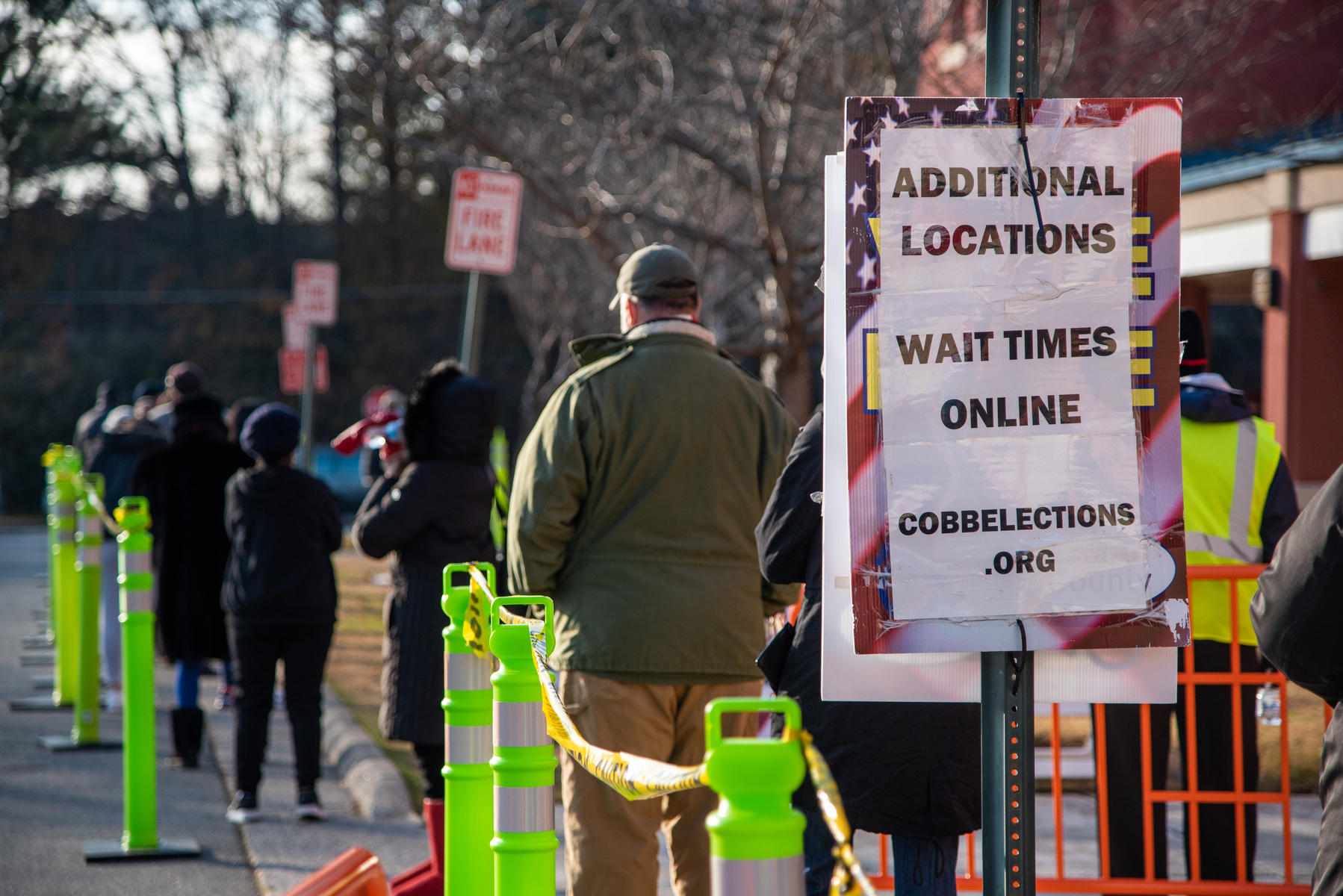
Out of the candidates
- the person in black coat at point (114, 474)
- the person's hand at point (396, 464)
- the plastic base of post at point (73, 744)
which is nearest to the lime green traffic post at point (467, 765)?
the person's hand at point (396, 464)

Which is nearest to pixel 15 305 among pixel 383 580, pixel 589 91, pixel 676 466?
pixel 383 580

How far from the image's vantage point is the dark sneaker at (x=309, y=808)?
6504 mm

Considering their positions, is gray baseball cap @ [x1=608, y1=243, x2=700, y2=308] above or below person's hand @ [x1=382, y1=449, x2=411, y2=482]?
above

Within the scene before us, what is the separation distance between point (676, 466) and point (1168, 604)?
1841 mm

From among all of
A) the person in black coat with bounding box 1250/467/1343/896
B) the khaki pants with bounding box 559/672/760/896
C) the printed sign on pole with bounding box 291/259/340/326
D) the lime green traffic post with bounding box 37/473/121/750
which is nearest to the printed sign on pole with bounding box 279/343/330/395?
the printed sign on pole with bounding box 291/259/340/326

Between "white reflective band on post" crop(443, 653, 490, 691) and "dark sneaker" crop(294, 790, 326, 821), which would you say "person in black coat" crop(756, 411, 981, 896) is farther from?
"dark sneaker" crop(294, 790, 326, 821)

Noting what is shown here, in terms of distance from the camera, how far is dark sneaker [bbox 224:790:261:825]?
21.4 feet

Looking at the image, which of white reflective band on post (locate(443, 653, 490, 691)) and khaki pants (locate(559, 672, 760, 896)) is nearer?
white reflective band on post (locate(443, 653, 490, 691))

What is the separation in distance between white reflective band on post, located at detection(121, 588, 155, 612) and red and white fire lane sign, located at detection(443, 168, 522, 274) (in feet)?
9.44

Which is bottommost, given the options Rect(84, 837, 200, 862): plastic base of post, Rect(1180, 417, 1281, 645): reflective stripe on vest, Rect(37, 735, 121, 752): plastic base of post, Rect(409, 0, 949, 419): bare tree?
Rect(37, 735, 121, 752): plastic base of post

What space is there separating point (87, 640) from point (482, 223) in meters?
3.38

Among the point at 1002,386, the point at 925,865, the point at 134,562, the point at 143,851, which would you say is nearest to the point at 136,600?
the point at 134,562

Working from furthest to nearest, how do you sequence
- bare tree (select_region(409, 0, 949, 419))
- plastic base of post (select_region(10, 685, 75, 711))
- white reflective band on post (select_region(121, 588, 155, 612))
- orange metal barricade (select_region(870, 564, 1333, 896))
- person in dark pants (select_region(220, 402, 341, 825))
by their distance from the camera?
1. plastic base of post (select_region(10, 685, 75, 711))
2. bare tree (select_region(409, 0, 949, 419))
3. person in dark pants (select_region(220, 402, 341, 825))
4. white reflective band on post (select_region(121, 588, 155, 612))
5. orange metal barricade (select_region(870, 564, 1333, 896))

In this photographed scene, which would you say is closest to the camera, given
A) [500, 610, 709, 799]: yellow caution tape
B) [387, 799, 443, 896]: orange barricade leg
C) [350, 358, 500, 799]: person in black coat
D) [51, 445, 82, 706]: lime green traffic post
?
[500, 610, 709, 799]: yellow caution tape
